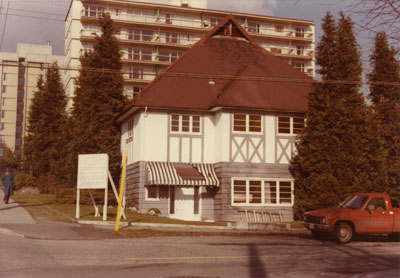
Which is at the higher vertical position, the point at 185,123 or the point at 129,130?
the point at 185,123

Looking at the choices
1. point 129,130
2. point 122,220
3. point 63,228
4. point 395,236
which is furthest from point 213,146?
point 63,228

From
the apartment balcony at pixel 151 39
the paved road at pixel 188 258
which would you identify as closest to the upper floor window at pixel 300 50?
the apartment balcony at pixel 151 39

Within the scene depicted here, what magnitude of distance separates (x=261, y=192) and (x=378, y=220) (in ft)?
37.5

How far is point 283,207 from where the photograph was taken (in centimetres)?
3112

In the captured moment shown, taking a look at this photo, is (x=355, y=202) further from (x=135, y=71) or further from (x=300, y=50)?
(x=300, y=50)

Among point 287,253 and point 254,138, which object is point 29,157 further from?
point 287,253

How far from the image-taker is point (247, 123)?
1232 inches

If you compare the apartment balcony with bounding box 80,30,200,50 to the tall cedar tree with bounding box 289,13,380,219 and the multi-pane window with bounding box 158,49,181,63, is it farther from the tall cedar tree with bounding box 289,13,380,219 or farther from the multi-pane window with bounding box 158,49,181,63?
the tall cedar tree with bounding box 289,13,380,219

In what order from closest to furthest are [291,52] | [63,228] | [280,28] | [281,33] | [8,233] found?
[8,233] < [63,228] < [291,52] < [281,33] < [280,28]

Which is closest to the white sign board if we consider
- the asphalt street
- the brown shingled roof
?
the asphalt street

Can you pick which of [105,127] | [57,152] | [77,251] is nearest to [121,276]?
[77,251]

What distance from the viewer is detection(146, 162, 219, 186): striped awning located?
29406 millimetres

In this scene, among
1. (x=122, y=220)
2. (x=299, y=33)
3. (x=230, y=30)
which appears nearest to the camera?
(x=122, y=220)

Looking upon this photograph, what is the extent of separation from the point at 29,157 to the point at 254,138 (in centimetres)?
2475
